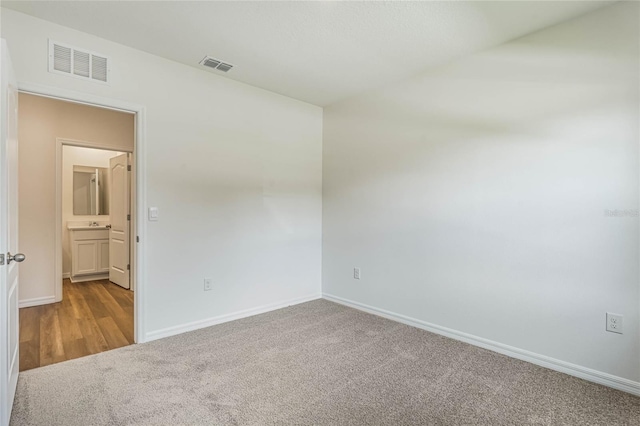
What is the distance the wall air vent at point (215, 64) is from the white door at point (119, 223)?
8.20 feet

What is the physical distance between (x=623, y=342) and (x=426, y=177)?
1.82 metres

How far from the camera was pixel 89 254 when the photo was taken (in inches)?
204

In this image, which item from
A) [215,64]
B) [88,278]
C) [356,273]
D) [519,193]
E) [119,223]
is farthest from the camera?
[88,278]

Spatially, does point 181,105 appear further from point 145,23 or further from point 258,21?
point 258,21

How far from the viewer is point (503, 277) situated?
259cm

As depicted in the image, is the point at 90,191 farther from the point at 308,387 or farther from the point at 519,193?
the point at 519,193

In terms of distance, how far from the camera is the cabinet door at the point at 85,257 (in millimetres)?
5047

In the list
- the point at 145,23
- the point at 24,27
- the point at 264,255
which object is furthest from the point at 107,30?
the point at 264,255

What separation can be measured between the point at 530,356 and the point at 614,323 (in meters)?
0.60

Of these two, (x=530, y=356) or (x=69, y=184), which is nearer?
(x=530, y=356)

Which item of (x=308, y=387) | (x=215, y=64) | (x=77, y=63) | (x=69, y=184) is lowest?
(x=308, y=387)

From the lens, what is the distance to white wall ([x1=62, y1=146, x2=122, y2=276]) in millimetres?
5266

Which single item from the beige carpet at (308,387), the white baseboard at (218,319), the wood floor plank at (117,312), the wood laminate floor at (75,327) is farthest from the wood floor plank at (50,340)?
the white baseboard at (218,319)

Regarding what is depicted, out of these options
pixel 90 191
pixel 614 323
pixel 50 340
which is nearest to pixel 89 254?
pixel 90 191
